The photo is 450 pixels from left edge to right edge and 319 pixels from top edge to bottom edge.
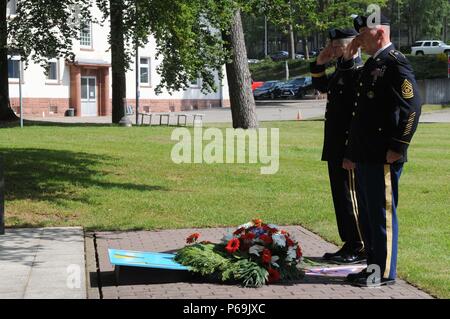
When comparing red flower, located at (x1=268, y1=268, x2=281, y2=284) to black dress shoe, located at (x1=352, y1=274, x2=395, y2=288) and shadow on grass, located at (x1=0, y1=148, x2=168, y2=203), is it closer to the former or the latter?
black dress shoe, located at (x1=352, y1=274, x2=395, y2=288)

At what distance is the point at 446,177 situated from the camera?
572 inches

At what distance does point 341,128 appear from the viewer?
287 inches

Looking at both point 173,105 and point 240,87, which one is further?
point 173,105

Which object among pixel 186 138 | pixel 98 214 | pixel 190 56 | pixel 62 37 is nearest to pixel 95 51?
pixel 186 138

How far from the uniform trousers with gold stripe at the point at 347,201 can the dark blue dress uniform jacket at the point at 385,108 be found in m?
0.96

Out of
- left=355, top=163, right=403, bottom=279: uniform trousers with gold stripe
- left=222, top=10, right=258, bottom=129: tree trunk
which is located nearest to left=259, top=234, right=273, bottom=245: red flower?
left=355, top=163, right=403, bottom=279: uniform trousers with gold stripe

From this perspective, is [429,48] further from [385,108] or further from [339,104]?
[385,108]

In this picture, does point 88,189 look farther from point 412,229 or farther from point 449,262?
point 449,262

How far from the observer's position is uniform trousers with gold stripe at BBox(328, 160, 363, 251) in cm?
747

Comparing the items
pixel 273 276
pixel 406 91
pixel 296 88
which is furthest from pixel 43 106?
pixel 406 91

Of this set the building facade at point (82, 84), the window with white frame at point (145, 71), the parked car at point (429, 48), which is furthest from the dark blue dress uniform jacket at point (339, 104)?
the parked car at point (429, 48)

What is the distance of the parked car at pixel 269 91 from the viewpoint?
2559 inches

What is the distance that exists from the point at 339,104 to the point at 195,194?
5394 mm
